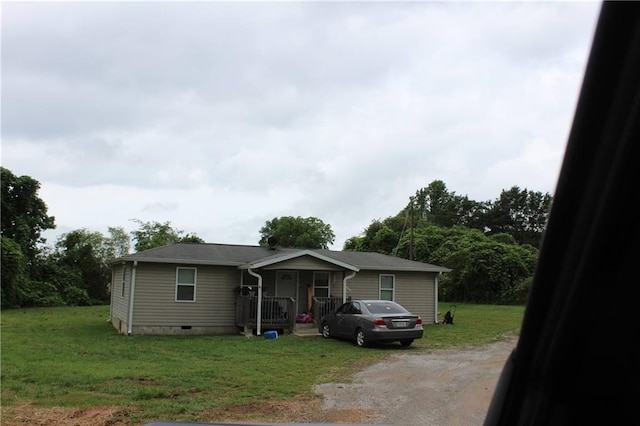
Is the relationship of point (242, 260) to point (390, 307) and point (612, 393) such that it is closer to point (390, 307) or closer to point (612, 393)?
point (390, 307)

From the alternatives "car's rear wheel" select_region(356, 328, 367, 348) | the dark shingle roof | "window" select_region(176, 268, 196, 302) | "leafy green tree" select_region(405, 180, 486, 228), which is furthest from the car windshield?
"leafy green tree" select_region(405, 180, 486, 228)

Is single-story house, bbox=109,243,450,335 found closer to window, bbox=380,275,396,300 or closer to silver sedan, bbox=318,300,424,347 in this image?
window, bbox=380,275,396,300

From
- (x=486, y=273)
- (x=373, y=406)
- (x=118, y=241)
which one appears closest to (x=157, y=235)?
(x=118, y=241)

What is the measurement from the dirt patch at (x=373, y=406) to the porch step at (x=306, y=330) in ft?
22.0

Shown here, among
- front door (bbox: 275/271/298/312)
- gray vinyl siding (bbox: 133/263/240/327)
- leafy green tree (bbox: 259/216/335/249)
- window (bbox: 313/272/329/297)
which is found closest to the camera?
gray vinyl siding (bbox: 133/263/240/327)

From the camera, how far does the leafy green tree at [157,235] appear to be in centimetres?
4871

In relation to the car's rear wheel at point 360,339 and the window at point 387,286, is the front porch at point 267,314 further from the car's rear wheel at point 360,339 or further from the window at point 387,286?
the window at point 387,286

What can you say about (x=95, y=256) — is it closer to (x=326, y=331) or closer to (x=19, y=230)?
(x=19, y=230)

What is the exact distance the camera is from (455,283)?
34.3m

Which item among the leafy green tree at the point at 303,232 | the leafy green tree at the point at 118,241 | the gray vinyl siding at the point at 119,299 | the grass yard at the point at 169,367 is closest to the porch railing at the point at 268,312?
the grass yard at the point at 169,367

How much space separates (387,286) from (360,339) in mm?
6742

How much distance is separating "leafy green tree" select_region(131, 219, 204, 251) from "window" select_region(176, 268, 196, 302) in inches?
1246

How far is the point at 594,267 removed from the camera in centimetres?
105

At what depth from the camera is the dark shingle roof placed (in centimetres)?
1752
